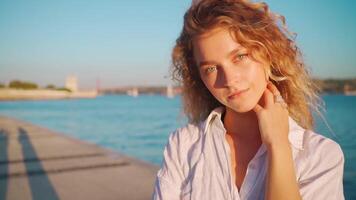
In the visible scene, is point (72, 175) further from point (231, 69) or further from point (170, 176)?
point (231, 69)

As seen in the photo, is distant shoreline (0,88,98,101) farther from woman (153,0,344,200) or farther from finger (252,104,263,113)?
finger (252,104,263,113)

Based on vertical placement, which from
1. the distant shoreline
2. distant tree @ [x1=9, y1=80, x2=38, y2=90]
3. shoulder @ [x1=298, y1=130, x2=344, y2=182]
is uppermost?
shoulder @ [x1=298, y1=130, x2=344, y2=182]

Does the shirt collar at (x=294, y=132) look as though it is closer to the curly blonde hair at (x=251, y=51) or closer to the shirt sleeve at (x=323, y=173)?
the shirt sleeve at (x=323, y=173)

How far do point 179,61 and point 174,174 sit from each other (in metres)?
0.60

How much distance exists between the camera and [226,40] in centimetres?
137

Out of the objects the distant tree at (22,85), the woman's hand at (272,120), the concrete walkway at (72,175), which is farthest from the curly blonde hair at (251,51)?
the distant tree at (22,85)

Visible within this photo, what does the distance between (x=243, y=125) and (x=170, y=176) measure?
0.42 metres

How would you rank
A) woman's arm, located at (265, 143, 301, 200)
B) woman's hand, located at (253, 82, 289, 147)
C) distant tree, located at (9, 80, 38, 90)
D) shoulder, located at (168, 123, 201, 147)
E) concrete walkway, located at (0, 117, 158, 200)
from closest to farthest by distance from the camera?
woman's arm, located at (265, 143, 301, 200) < woman's hand, located at (253, 82, 289, 147) < shoulder, located at (168, 123, 201, 147) < concrete walkway, located at (0, 117, 158, 200) < distant tree, located at (9, 80, 38, 90)

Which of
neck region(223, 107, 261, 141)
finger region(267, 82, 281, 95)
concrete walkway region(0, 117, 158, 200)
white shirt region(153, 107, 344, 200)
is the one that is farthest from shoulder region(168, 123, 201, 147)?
Answer: concrete walkway region(0, 117, 158, 200)

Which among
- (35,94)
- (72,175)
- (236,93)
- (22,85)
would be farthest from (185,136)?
(22,85)

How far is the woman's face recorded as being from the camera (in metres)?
1.37

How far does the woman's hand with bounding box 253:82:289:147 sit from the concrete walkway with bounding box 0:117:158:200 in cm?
381

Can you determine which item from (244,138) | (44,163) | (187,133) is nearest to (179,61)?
(187,133)

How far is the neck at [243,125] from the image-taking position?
160 centimetres
